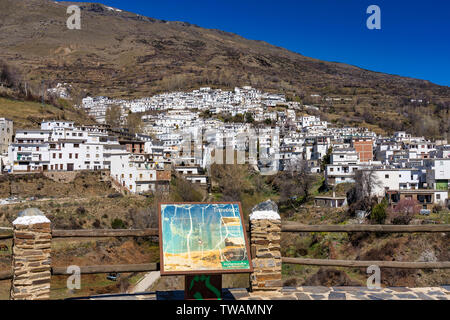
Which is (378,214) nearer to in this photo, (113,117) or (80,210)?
(80,210)

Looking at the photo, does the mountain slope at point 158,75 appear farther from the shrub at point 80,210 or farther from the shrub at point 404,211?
the shrub at point 80,210

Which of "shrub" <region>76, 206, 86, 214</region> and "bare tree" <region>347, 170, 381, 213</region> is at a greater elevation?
"bare tree" <region>347, 170, 381, 213</region>

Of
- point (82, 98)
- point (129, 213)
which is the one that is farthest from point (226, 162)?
point (82, 98)

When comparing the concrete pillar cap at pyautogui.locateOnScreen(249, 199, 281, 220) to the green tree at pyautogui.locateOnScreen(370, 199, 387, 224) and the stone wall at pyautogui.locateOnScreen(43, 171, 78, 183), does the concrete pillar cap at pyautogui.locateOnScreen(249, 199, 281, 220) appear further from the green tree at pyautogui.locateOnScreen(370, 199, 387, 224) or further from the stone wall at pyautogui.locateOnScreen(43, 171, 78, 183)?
the stone wall at pyautogui.locateOnScreen(43, 171, 78, 183)

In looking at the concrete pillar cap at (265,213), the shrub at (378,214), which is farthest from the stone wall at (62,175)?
the concrete pillar cap at (265,213)

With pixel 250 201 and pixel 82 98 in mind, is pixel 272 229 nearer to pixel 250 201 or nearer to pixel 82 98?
pixel 250 201

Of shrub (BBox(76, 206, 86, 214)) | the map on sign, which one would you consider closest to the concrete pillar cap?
the map on sign
